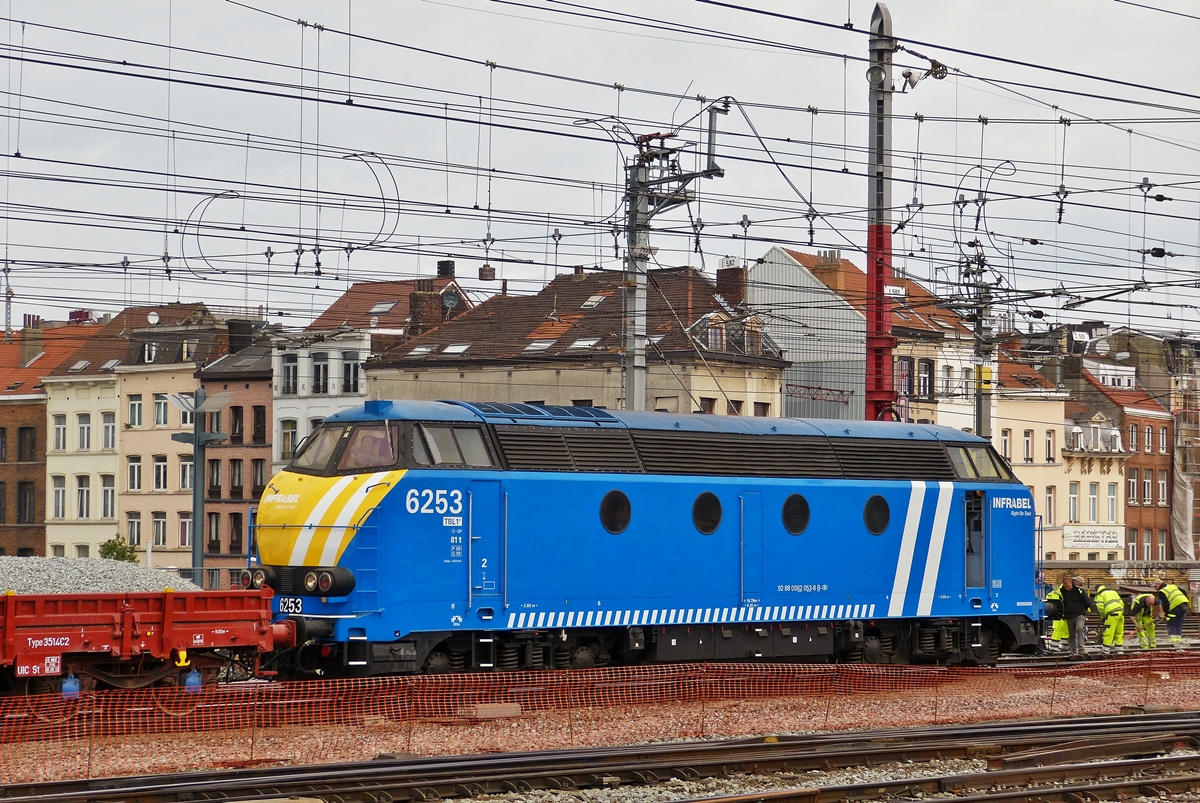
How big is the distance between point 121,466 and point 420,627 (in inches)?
2037

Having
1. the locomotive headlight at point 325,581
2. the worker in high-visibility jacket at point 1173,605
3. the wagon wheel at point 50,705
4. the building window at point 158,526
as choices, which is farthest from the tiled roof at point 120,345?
the wagon wheel at point 50,705

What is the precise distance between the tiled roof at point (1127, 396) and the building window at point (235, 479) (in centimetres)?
4250

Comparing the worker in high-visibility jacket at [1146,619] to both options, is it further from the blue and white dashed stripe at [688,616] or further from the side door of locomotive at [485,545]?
the side door of locomotive at [485,545]

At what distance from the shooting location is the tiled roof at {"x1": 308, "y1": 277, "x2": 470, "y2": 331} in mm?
62969

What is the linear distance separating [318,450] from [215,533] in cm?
4647

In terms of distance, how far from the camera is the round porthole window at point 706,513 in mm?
21594

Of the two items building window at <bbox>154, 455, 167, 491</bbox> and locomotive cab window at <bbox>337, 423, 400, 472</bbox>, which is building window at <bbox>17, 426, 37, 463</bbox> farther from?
locomotive cab window at <bbox>337, 423, 400, 472</bbox>

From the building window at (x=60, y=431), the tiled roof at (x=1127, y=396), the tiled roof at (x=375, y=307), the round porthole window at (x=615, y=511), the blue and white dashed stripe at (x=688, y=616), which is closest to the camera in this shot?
the blue and white dashed stripe at (x=688, y=616)

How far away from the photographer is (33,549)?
223ft

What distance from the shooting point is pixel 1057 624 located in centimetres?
3077

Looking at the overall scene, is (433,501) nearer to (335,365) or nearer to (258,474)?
(335,365)

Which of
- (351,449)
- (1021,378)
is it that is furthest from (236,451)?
(351,449)

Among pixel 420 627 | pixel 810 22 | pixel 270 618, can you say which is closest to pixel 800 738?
pixel 420 627

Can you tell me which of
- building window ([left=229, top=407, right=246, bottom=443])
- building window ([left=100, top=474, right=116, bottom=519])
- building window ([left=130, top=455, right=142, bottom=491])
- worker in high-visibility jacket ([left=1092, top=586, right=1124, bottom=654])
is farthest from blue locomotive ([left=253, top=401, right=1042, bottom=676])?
building window ([left=100, top=474, right=116, bottom=519])
